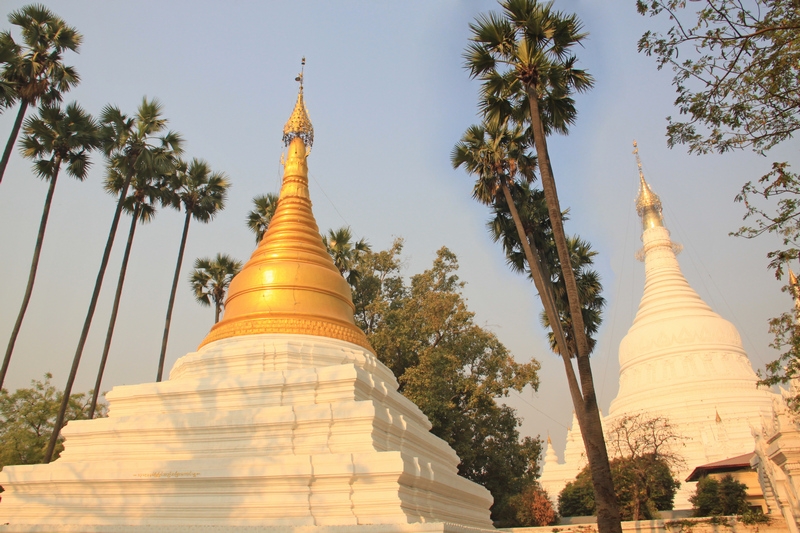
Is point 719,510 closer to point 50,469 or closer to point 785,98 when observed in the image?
point 785,98

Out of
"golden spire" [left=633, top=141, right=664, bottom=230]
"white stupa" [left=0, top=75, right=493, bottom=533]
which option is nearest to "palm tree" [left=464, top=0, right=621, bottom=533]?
"white stupa" [left=0, top=75, right=493, bottom=533]

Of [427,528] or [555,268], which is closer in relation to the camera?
[427,528]

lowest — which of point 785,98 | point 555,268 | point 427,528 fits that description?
point 427,528

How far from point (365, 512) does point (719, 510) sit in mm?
20199

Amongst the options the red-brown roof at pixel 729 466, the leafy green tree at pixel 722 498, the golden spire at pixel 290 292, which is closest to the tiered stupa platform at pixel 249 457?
the golden spire at pixel 290 292

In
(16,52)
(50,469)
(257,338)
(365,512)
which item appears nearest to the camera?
(365,512)

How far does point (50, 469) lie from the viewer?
10.2 metres

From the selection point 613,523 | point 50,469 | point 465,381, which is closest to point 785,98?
point 613,523

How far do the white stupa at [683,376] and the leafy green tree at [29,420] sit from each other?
30128 mm

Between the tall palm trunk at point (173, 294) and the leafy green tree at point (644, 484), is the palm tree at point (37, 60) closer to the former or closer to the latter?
the tall palm trunk at point (173, 294)

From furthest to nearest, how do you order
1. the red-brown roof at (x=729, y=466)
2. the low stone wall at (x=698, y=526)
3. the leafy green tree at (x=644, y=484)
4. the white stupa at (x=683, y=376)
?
the white stupa at (x=683, y=376), the red-brown roof at (x=729, y=466), the leafy green tree at (x=644, y=484), the low stone wall at (x=698, y=526)

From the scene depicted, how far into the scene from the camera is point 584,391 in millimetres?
10750

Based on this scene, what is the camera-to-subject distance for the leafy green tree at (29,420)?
21.0 m

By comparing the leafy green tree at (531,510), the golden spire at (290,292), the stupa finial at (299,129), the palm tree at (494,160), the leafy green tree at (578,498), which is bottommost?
Result: the leafy green tree at (531,510)
